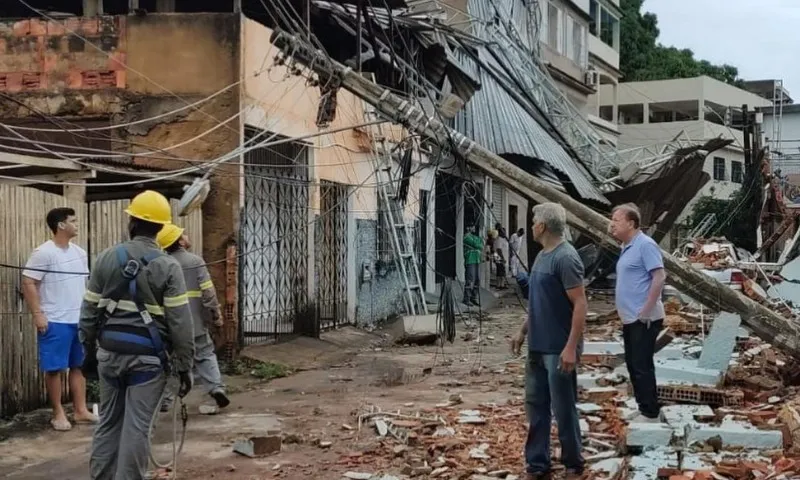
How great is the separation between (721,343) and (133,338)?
578 centimetres

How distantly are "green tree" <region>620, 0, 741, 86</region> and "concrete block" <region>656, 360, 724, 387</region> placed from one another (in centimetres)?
4328

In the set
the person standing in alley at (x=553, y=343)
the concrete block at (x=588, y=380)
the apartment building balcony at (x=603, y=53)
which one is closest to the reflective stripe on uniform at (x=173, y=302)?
the person standing in alley at (x=553, y=343)

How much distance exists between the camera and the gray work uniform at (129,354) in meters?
4.88

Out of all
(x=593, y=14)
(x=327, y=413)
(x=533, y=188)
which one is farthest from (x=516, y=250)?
(x=593, y=14)

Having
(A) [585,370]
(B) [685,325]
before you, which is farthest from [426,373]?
(B) [685,325]

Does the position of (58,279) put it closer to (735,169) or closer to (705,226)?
(705,226)

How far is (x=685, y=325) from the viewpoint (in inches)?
473

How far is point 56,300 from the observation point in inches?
284

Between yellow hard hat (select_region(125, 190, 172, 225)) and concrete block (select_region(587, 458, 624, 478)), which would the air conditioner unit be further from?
yellow hard hat (select_region(125, 190, 172, 225))

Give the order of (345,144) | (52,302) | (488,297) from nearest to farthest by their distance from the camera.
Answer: (52,302) < (345,144) < (488,297)

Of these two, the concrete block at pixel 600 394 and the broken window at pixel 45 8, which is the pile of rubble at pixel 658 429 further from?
the broken window at pixel 45 8

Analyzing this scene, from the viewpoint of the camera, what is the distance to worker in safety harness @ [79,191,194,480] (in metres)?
4.88

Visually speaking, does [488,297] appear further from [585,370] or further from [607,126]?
[607,126]

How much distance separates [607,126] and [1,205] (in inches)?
1302
